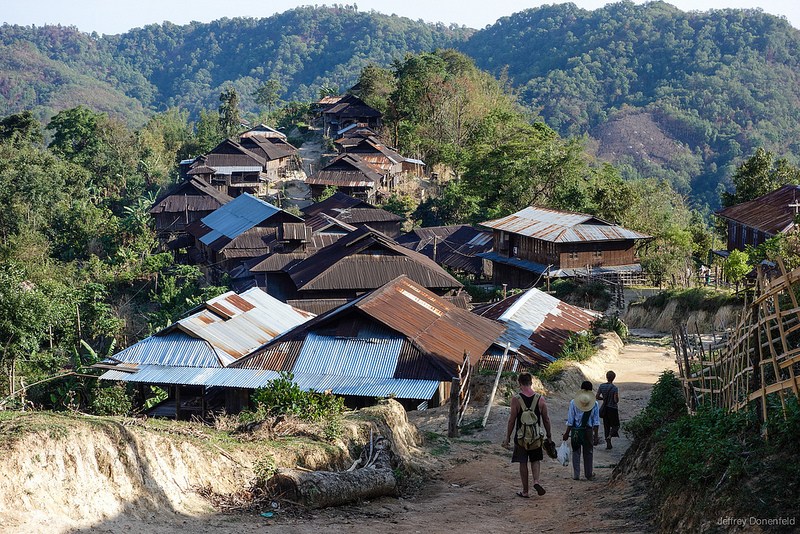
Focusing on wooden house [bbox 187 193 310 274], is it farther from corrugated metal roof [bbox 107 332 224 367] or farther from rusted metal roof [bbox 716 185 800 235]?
rusted metal roof [bbox 716 185 800 235]

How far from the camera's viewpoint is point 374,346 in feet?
67.9

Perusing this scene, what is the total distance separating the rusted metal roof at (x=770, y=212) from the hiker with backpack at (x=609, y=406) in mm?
23527

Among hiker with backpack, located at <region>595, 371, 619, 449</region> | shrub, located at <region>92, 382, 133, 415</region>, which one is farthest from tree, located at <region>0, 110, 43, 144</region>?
hiker with backpack, located at <region>595, 371, 619, 449</region>

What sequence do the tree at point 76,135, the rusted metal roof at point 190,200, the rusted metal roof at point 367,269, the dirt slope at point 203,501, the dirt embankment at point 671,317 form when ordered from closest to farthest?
1. the dirt slope at point 203,501
2. the dirt embankment at point 671,317
3. the rusted metal roof at point 367,269
4. the rusted metal roof at point 190,200
5. the tree at point 76,135

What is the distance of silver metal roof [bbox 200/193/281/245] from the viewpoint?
44.8 m

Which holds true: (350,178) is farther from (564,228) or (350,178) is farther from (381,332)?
(381,332)

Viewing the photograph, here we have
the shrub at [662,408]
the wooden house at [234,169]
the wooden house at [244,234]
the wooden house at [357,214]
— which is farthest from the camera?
the wooden house at [234,169]

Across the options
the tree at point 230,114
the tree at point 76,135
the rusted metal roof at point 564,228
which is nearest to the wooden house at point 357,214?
the rusted metal roof at point 564,228

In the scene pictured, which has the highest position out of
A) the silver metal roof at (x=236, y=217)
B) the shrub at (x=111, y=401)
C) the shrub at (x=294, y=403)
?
the silver metal roof at (x=236, y=217)

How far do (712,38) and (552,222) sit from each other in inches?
4465

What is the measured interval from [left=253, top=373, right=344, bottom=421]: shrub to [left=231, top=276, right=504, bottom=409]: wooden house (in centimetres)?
662

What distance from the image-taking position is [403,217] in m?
56.5

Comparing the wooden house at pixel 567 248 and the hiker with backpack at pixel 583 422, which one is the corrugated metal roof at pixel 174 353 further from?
the wooden house at pixel 567 248

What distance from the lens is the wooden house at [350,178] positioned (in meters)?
59.6
